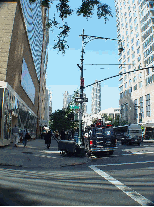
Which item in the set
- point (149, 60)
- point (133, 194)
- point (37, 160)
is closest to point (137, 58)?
point (149, 60)

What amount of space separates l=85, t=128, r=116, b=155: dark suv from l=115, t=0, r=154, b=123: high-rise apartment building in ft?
132

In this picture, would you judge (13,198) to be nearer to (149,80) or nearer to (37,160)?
(37,160)

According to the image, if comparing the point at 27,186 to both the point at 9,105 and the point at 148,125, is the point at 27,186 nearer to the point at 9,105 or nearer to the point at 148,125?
the point at 9,105

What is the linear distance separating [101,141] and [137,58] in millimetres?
64219

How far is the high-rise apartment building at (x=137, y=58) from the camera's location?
6506 centimetres

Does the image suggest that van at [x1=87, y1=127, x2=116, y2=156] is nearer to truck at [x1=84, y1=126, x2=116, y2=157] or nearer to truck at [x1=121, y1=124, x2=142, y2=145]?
truck at [x1=84, y1=126, x2=116, y2=157]

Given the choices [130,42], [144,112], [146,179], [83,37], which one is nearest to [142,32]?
[130,42]

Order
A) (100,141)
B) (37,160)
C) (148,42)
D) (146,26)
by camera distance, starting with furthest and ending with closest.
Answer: (146,26) → (148,42) → (100,141) → (37,160)

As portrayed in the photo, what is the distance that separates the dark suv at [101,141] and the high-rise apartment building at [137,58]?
40105 millimetres

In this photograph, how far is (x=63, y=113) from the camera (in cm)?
6425

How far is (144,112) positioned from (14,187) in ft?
218

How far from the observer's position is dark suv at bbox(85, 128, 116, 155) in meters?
15.8


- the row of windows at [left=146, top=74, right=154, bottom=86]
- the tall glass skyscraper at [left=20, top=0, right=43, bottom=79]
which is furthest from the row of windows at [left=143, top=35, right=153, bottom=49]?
the tall glass skyscraper at [left=20, top=0, right=43, bottom=79]

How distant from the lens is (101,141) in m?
16.1
